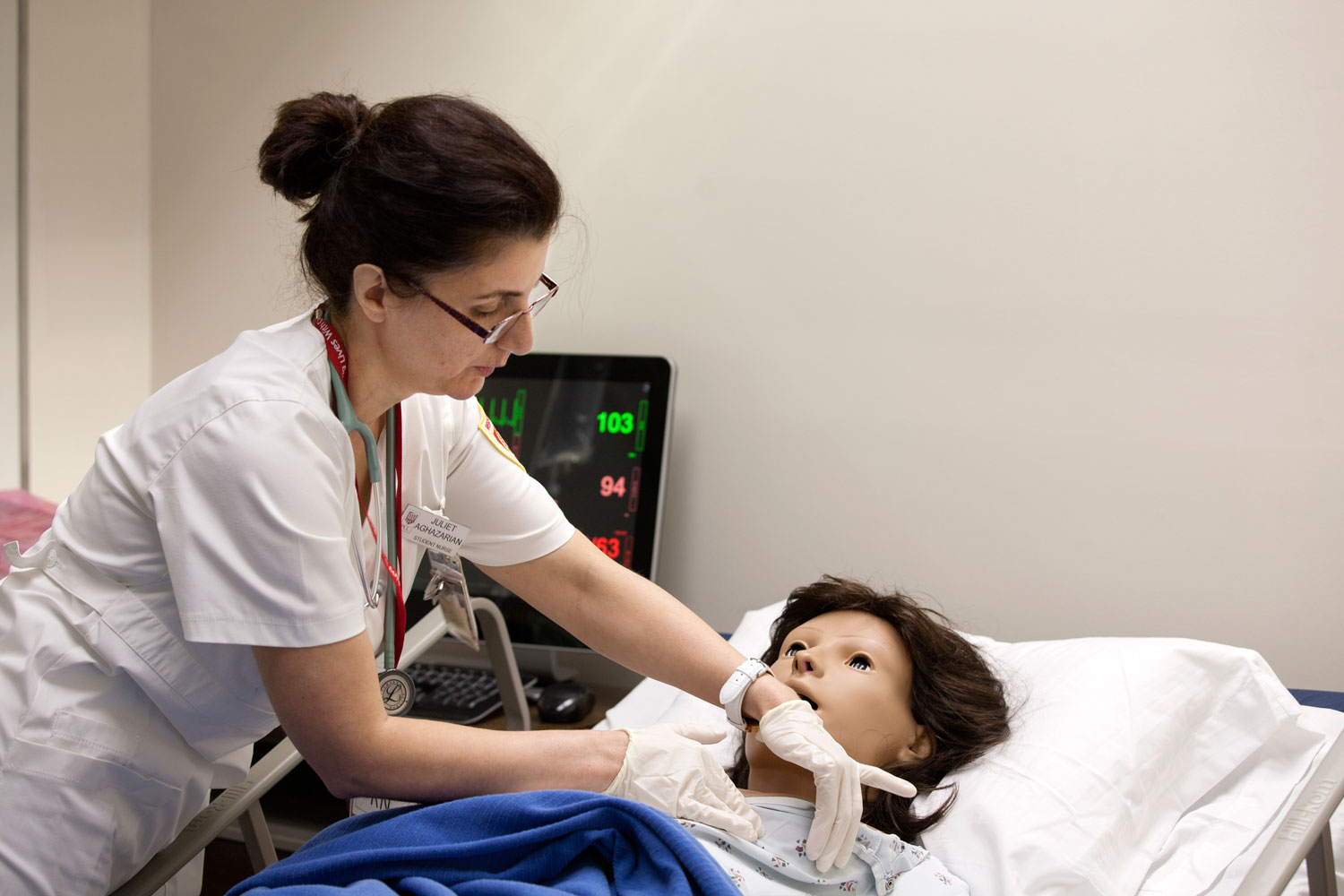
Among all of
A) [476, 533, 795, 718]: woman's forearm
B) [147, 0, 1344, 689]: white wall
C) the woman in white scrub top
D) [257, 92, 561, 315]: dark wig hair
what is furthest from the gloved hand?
[147, 0, 1344, 689]: white wall

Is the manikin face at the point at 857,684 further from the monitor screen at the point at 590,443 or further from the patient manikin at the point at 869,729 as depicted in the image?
the monitor screen at the point at 590,443

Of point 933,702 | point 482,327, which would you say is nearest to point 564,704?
point 933,702

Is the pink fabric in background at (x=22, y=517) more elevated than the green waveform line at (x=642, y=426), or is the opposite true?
the green waveform line at (x=642, y=426)

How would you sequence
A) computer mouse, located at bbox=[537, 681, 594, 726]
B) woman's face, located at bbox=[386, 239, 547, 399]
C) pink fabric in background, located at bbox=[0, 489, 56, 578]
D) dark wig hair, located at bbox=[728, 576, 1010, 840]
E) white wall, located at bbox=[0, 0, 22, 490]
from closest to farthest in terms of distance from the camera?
woman's face, located at bbox=[386, 239, 547, 399], dark wig hair, located at bbox=[728, 576, 1010, 840], computer mouse, located at bbox=[537, 681, 594, 726], pink fabric in background, located at bbox=[0, 489, 56, 578], white wall, located at bbox=[0, 0, 22, 490]

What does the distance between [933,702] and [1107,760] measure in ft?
0.77

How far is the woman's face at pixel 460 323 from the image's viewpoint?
3.70ft

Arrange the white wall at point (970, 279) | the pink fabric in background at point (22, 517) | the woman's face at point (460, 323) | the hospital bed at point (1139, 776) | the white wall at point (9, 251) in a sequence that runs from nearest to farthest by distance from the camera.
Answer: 1. the woman's face at point (460, 323)
2. the hospital bed at point (1139, 776)
3. the white wall at point (970, 279)
4. the pink fabric in background at point (22, 517)
5. the white wall at point (9, 251)

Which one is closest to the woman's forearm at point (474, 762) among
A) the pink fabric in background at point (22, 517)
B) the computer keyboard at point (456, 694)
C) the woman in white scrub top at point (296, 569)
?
the woman in white scrub top at point (296, 569)

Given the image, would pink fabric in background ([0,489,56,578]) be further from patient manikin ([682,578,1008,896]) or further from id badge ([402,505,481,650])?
patient manikin ([682,578,1008,896])

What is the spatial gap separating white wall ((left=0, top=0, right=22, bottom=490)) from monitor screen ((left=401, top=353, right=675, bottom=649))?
1268 mm

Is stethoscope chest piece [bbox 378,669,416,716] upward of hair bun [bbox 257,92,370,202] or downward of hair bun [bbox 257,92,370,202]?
downward

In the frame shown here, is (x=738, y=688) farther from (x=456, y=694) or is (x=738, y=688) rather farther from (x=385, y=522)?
(x=456, y=694)

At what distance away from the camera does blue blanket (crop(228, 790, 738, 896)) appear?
3.26ft

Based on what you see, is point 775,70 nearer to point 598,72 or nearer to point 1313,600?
point 598,72
